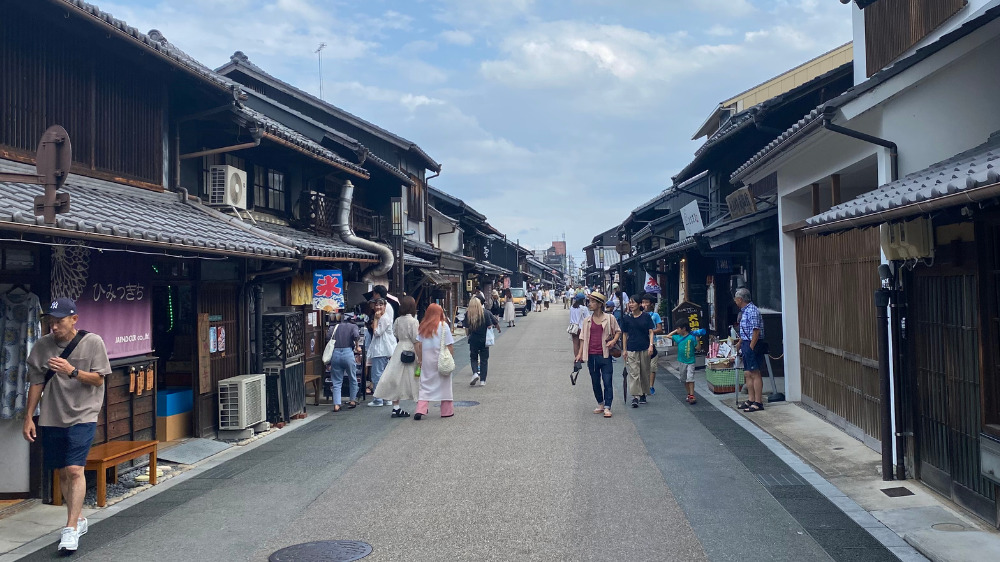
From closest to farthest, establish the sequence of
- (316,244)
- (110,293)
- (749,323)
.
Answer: (110,293), (749,323), (316,244)

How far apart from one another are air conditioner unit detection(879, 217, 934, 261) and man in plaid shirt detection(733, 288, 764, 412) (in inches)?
161

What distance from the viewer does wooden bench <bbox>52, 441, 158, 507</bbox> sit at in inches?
279

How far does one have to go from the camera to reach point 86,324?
26.3 ft

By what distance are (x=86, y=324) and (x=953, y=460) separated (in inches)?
351

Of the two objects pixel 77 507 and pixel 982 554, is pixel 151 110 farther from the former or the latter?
→ pixel 982 554

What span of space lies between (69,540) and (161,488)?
221 cm

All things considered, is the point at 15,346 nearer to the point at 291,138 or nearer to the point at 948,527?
the point at 291,138

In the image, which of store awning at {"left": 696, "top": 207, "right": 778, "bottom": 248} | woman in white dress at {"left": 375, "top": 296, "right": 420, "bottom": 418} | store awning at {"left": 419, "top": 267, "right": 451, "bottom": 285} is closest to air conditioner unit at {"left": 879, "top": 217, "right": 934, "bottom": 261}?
store awning at {"left": 696, "top": 207, "right": 778, "bottom": 248}

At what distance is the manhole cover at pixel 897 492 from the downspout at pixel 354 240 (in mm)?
12698

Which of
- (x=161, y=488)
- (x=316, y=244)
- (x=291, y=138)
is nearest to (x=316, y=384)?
(x=316, y=244)

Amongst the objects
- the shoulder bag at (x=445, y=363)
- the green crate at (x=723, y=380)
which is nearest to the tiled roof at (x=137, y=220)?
the shoulder bag at (x=445, y=363)

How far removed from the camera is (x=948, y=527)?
5848 mm

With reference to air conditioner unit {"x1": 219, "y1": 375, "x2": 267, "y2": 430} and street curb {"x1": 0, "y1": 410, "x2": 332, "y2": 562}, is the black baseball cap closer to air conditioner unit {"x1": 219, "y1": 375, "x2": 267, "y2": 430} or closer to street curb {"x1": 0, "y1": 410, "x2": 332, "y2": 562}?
street curb {"x1": 0, "y1": 410, "x2": 332, "y2": 562}

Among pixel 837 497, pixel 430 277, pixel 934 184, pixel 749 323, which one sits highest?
pixel 430 277
